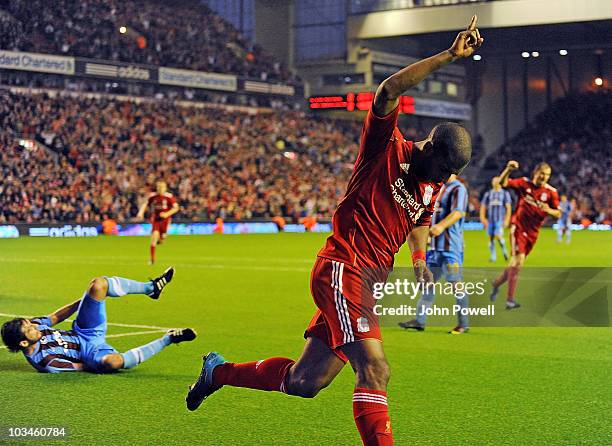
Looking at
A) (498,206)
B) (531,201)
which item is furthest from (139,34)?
(531,201)

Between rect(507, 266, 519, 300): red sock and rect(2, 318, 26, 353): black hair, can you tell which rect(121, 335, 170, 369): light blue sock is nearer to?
rect(2, 318, 26, 353): black hair

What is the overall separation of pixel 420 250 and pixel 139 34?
47894 millimetres

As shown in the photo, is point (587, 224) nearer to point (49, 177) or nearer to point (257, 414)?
point (49, 177)

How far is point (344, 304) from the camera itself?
5496 millimetres

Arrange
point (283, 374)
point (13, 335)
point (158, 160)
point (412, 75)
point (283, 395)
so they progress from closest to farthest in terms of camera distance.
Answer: point (412, 75) < point (283, 374) < point (13, 335) < point (283, 395) < point (158, 160)

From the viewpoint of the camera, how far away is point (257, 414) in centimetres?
777

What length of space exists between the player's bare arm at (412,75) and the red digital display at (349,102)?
52.8 m

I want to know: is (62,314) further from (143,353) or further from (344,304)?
(344,304)

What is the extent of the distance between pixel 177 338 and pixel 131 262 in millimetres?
15763

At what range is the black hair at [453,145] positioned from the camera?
537 cm

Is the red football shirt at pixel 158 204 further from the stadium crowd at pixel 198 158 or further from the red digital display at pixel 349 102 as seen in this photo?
the red digital display at pixel 349 102

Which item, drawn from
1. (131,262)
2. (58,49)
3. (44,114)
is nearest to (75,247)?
(131,262)

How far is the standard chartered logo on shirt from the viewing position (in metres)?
5.52

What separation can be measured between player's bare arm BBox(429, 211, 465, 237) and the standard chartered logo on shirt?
614cm
